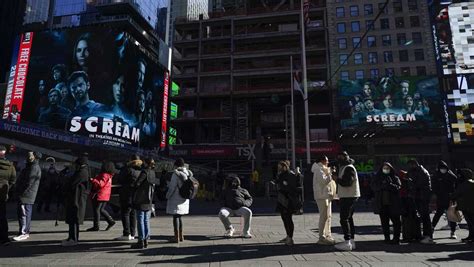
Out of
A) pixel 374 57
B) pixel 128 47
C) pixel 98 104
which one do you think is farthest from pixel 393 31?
pixel 98 104

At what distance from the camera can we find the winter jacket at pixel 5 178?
23.1ft

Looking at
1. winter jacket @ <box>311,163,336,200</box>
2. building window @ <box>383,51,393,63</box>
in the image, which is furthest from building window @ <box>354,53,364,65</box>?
winter jacket @ <box>311,163,336,200</box>

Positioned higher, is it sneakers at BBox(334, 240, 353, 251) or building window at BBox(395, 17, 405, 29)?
building window at BBox(395, 17, 405, 29)

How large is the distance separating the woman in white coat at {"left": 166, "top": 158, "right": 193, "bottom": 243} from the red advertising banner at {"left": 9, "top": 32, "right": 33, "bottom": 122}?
140 ft


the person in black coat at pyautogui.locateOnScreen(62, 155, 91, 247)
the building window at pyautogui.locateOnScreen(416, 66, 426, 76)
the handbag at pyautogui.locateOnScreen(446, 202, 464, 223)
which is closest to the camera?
the person in black coat at pyautogui.locateOnScreen(62, 155, 91, 247)

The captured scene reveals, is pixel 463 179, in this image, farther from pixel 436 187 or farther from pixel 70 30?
pixel 70 30

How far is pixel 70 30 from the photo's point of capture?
46.8 m

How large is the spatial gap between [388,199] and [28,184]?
7174 millimetres

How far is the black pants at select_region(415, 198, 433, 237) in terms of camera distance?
26.1ft

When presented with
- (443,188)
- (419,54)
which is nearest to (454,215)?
(443,188)

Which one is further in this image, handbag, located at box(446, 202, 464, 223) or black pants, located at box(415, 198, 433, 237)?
handbag, located at box(446, 202, 464, 223)

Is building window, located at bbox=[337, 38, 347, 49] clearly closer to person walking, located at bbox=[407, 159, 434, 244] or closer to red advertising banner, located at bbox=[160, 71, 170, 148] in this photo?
red advertising banner, located at bbox=[160, 71, 170, 148]

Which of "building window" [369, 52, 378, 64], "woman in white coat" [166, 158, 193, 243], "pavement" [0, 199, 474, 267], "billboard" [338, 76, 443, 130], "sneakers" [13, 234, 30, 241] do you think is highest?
"building window" [369, 52, 378, 64]

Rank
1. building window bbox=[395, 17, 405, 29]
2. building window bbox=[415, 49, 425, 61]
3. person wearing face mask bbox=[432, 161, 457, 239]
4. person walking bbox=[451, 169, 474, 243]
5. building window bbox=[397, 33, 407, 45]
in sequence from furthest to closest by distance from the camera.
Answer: building window bbox=[395, 17, 405, 29], building window bbox=[397, 33, 407, 45], building window bbox=[415, 49, 425, 61], person wearing face mask bbox=[432, 161, 457, 239], person walking bbox=[451, 169, 474, 243]
